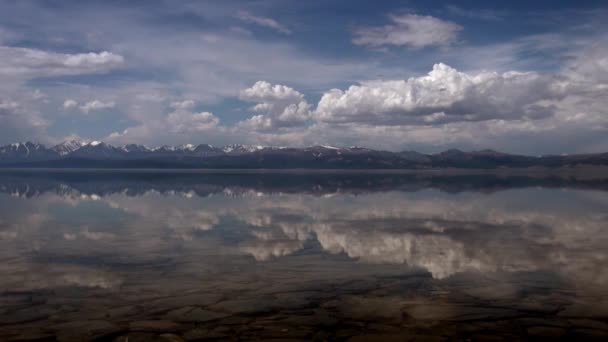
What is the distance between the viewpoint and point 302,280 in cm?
1867

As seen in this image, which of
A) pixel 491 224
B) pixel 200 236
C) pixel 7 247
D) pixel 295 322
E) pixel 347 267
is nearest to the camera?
pixel 295 322

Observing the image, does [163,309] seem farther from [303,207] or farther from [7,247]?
[303,207]

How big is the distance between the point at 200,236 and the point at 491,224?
71.0 feet

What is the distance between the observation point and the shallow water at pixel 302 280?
43.8 ft

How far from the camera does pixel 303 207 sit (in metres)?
49.3

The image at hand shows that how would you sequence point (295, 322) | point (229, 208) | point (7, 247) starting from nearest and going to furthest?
1. point (295, 322)
2. point (7, 247)
3. point (229, 208)

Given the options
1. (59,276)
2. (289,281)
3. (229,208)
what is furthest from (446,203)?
(59,276)

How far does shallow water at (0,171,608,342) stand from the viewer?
1334 centimetres

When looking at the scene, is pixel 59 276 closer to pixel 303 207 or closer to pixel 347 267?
pixel 347 267

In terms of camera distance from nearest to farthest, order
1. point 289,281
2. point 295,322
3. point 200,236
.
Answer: point 295,322 < point 289,281 < point 200,236

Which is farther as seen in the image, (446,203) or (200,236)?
(446,203)

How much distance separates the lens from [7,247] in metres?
25.8

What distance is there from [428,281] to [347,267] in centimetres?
388

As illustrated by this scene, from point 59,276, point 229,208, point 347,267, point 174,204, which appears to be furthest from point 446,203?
point 59,276
